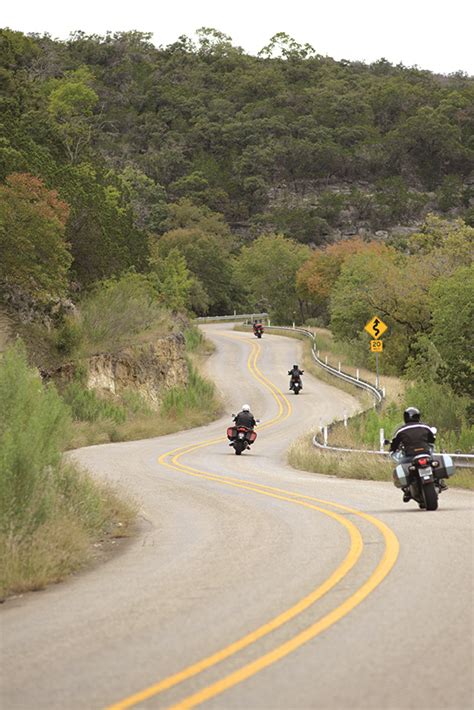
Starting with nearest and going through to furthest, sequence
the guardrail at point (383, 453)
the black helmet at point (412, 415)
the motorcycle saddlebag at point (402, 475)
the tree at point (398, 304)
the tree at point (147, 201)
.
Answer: the motorcycle saddlebag at point (402, 475)
the black helmet at point (412, 415)
the guardrail at point (383, 453)
the tree at point (398, 304)
the tree at point (147, 201)

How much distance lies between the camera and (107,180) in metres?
84.3

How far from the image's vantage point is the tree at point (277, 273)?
395ft

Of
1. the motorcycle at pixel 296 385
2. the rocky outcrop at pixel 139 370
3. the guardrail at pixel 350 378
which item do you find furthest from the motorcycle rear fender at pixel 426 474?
the motorcycle at pixel 296 385

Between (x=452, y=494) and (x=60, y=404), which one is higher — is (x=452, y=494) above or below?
below

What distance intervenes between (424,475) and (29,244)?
3293cm

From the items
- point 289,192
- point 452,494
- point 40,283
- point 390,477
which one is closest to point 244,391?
point 40,283

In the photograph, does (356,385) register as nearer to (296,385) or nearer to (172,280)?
(296,385)

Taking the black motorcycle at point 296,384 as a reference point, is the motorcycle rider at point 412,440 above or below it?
above

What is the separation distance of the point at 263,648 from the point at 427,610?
1791mm

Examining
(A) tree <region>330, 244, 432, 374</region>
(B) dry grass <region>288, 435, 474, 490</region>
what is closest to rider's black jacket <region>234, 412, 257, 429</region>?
(B) dry grass <region>288, 435, 474, 490</region>

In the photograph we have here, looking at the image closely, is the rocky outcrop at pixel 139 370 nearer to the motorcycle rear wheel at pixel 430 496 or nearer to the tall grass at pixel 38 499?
the tall grass at pixel 38 499

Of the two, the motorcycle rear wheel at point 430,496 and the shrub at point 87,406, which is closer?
the motorcycle rear wheel at point 430,496

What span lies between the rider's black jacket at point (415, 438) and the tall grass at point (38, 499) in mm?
4544

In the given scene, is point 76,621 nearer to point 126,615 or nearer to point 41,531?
point 126,615
